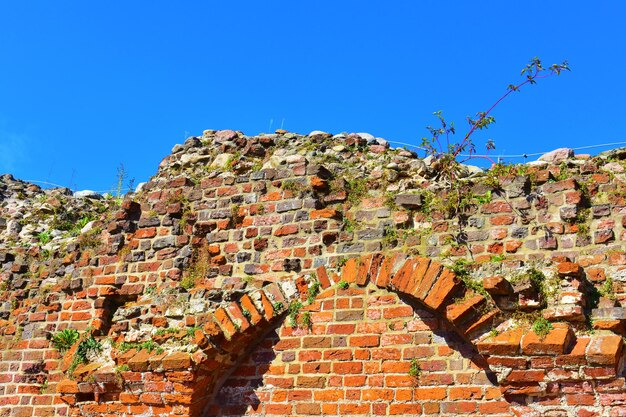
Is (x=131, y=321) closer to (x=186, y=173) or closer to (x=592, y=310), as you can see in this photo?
(x=186, y=173)

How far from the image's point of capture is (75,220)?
783 cm

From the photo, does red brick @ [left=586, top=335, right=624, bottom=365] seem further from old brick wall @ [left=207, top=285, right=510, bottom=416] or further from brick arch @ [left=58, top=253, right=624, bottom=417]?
old brick wall @ [left=207, top=285, right=510, bottom=416]

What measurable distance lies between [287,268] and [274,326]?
494 millimetres

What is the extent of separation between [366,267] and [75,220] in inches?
163

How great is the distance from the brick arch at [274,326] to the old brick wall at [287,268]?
14 millimetres

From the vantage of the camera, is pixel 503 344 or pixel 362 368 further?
pixel 362 368

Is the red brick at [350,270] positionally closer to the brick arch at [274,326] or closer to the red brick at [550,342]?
the brick arch at [274,326]

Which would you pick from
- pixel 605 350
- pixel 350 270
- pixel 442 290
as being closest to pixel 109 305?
pixel 350 270

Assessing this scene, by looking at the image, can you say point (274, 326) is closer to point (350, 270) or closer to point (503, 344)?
point (350, 270)

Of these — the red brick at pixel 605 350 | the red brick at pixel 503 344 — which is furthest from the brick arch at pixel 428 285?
the red brick at pixel 605 350

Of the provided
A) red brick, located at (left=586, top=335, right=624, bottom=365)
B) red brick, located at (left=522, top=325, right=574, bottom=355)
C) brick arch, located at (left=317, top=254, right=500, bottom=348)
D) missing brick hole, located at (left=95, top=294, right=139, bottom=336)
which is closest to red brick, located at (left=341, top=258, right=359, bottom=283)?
brick arch, located at (left=317, top=254, right=500, bottom=348)

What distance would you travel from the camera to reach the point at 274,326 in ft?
18.1

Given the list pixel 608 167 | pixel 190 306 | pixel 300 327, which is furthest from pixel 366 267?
pixel 608 167

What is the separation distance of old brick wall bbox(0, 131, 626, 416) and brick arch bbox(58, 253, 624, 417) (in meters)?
0.01
